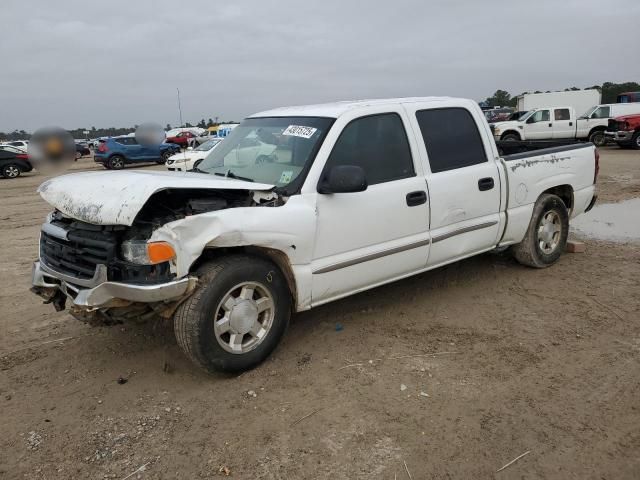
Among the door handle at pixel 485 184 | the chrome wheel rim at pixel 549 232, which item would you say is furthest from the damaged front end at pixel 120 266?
the chrome wheel rim at pixel 549 232

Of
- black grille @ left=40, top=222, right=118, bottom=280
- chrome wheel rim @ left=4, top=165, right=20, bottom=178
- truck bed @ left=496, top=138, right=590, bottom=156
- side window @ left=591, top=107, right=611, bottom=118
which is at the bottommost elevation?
chrome wheel rim @ left=4, top=165, right=20, bottom=178

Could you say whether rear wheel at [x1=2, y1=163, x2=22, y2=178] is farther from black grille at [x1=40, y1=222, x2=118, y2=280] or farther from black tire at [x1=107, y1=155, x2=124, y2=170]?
black grille at [x1=40, y1=222, x2=118, y2=280]

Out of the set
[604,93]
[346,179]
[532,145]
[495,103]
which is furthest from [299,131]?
[495,103]

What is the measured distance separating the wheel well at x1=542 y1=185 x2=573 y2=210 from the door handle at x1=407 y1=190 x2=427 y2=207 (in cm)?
220

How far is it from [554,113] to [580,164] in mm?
19080

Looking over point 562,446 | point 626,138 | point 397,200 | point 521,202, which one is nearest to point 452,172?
point 397,200

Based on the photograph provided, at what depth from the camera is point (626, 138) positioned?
67.8 feet

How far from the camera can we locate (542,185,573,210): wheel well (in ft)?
18.9

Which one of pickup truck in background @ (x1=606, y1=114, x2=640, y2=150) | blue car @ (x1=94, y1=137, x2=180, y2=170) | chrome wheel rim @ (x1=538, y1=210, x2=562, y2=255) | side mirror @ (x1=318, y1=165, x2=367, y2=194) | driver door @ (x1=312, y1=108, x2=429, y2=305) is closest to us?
side mirror @ (x1=318, y1=165, x2=367, y2=194)

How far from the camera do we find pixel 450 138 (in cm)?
462

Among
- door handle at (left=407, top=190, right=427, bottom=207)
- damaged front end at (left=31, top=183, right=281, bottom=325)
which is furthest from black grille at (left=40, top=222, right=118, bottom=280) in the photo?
door handle at (left=407, top=190, right=427, bottom=207)

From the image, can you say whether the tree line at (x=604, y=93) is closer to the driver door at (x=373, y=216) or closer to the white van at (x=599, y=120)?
the white van at (x=599, y=120)

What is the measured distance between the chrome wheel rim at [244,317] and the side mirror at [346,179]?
85 centimetres

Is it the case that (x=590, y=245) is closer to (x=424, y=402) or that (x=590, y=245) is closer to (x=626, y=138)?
(x=424, y=402)
